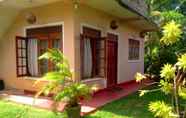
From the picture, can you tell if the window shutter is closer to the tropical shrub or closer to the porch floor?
the porch floor

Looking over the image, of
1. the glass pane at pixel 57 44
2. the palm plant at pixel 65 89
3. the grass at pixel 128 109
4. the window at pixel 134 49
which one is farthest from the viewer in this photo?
the window at pixel 134 49

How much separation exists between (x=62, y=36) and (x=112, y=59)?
11.4 ft

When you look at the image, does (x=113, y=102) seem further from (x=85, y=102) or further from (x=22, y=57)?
(x=22, y=57)

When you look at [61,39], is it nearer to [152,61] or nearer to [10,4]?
[10,4]

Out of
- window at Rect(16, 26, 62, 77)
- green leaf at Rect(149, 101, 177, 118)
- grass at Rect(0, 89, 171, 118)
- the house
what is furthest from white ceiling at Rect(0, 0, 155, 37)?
green leaf at Rect(149, 101, 177, 118)

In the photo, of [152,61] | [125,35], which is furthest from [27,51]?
[152,61]

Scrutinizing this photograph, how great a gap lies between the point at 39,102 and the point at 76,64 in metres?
1.85

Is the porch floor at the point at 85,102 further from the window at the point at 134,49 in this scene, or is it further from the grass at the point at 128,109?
the window at the point at 134,49

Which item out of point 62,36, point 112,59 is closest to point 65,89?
point 62,36

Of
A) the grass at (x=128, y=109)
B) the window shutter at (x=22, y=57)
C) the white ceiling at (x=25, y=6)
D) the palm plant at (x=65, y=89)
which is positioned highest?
the white ceiling at (x=25, y=6)

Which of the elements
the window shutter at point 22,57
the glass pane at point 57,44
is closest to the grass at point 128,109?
the glass pane at point 57,44

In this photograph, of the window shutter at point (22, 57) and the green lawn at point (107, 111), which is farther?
the window shutter at point (22, 57)

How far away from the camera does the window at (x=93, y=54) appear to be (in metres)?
8.62

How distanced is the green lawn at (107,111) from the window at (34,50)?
203 centimetres
